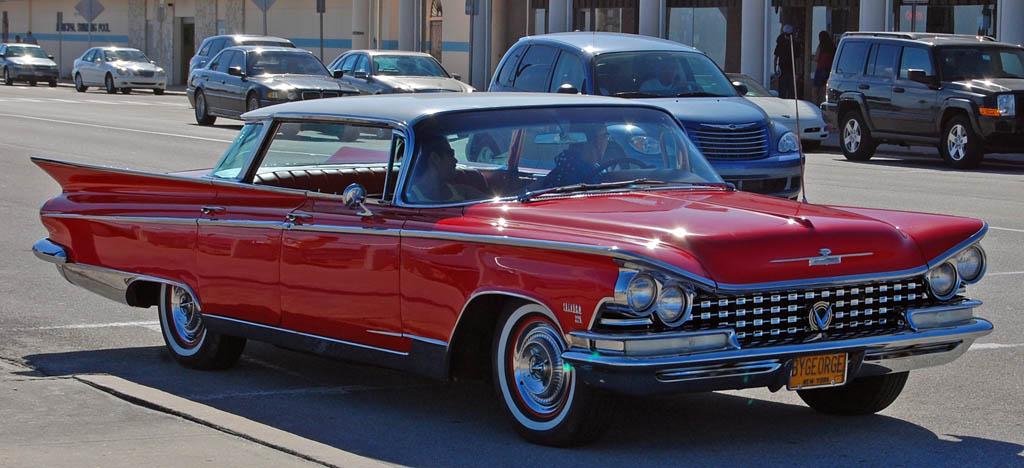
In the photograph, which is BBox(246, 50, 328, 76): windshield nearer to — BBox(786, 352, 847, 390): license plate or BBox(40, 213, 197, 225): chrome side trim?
BBox(40, 213, 197, 225): chrome side trim

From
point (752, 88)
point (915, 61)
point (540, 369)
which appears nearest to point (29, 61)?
point (752, 88)

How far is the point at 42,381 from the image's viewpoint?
7.57 metres

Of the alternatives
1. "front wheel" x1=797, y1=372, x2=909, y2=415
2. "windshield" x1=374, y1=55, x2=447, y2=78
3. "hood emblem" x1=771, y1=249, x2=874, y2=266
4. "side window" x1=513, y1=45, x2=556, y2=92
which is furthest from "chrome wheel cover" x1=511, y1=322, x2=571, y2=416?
"windshield" x1=374, y1=55, x2=447, y2=78

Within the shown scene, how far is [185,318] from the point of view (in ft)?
27.0

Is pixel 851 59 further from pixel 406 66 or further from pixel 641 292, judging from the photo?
pixel 641 292

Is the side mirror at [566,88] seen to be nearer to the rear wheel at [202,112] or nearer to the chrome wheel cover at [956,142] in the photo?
the chrome wheel cover at [956,142]

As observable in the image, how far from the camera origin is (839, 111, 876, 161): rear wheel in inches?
960

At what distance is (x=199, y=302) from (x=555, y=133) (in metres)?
2.12

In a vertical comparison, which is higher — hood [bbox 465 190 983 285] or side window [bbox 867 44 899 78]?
side window [bbox 867 44 899 78]

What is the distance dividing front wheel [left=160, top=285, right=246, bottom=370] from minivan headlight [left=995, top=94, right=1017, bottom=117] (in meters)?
16.3

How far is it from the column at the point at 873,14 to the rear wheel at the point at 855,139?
7.56 m

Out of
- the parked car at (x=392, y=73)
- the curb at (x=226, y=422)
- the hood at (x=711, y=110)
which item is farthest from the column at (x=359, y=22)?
the curb at (x=226, y=422)

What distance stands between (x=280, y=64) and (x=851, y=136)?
11.3 m

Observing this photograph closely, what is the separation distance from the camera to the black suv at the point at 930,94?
876 inches
